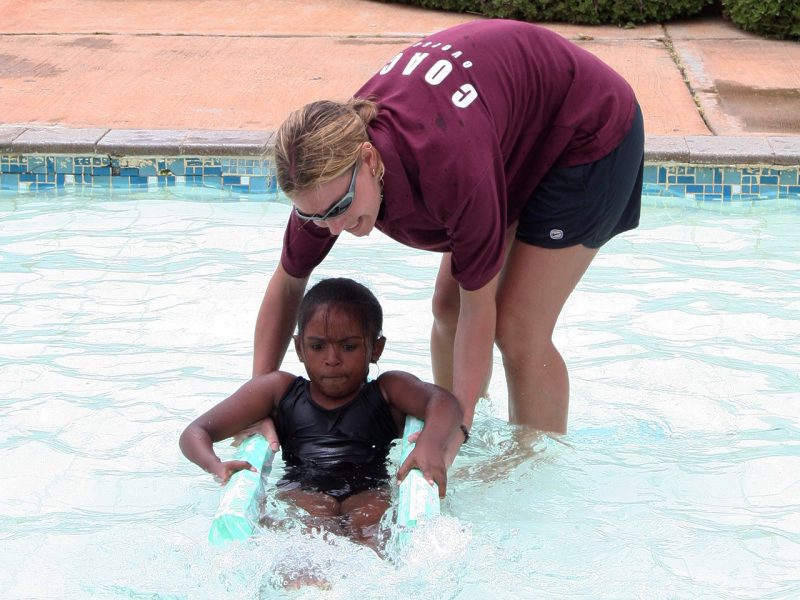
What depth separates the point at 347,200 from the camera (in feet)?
8.32

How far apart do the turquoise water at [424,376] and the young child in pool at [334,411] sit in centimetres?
25

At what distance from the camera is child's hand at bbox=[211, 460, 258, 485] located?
2918 millimetres

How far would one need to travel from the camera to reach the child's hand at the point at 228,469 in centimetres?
292

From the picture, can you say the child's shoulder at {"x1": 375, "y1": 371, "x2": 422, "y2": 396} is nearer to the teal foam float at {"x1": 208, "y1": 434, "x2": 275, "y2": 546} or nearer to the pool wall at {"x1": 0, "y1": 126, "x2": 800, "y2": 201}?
the teal foam float at {"x1": 208, "y1": 434, "x2": 275, "y2": 546}

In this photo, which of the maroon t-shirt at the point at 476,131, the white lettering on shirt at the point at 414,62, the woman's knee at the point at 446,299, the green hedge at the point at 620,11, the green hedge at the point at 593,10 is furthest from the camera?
the green hedge at the point at 593,10

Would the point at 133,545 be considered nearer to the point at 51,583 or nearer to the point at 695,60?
the point at 51,583

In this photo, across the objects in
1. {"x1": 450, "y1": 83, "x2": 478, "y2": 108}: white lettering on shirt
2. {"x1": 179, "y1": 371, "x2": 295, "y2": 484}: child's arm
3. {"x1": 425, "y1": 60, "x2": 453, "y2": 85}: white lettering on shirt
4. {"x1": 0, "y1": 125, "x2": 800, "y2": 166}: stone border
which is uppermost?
{"x1": 425, "y1": 60, "x2": 453, "y2": 85}: white lettering on shirt

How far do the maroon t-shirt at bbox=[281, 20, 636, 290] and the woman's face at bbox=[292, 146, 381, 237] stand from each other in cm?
5

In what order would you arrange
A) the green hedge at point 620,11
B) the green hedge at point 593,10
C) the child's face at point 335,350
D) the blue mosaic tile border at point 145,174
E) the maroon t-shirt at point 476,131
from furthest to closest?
the green hedge at point 593,10
the green hedge at point 620,11
the blue mosaic tile border at point 145,174
the child's face at point 335,350
the maroon t-shirt at point 476,131

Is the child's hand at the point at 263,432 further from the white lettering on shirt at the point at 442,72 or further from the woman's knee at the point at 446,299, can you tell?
the white lettering on shirt at the point at 442,72

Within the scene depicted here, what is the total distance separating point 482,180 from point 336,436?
1.02m

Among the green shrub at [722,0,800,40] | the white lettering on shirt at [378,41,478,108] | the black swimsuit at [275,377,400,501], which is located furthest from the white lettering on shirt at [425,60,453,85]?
the green shrub at [722,0,800,40]

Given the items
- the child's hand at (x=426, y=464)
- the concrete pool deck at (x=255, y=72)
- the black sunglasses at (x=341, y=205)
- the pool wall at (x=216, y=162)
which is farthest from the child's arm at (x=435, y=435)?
the pool wall at (x=216, y=162)

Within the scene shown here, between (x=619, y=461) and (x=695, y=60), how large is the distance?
4.73 metres
